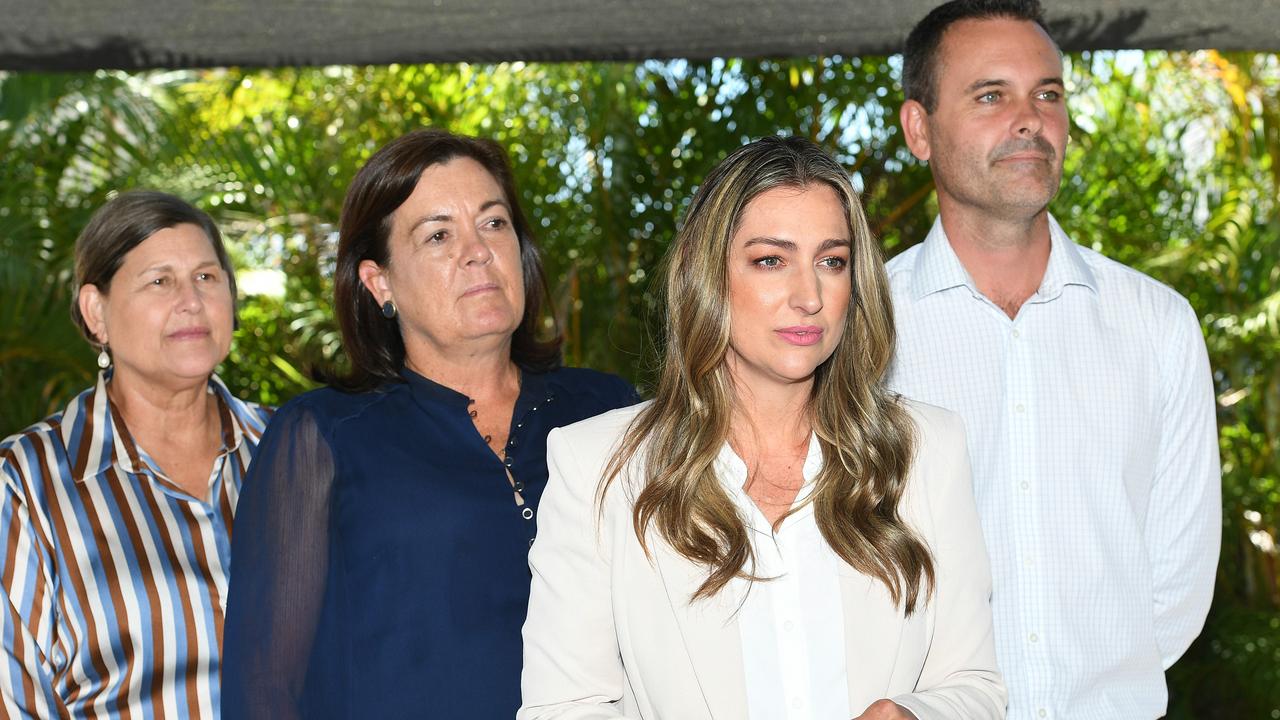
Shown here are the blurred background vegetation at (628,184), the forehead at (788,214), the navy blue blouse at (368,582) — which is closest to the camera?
the forehead at (788,214)

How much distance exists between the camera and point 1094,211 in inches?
212

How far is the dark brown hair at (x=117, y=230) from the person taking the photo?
250cm

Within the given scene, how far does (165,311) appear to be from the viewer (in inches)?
97.3

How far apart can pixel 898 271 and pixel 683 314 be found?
766 mm

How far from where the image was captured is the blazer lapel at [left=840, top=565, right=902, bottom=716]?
5.75 ft

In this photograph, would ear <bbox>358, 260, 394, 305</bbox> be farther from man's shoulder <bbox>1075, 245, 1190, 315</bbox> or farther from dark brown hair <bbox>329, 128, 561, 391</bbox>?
man's shoulder <bbox>1075, 245, 1190, 315</bbox>

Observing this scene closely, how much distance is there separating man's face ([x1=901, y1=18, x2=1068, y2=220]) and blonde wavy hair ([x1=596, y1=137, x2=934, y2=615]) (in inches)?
22.2

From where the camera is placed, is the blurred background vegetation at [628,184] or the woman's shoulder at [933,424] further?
the blurred background vegetation at [628,184]

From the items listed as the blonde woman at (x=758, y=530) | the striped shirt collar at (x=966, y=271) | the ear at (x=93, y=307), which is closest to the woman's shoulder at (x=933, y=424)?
the blonde woman at (x=758, y=530)

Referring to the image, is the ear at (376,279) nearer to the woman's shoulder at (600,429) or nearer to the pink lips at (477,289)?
the pink lips at (477,289)

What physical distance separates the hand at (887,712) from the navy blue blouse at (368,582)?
61 cm

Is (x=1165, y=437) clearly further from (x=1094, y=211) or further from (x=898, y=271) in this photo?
(x=1094, y=211)

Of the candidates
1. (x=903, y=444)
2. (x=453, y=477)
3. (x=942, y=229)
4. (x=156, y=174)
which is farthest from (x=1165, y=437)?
(x=156, y=174)

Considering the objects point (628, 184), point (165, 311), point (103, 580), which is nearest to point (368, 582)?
point (103, 580)
